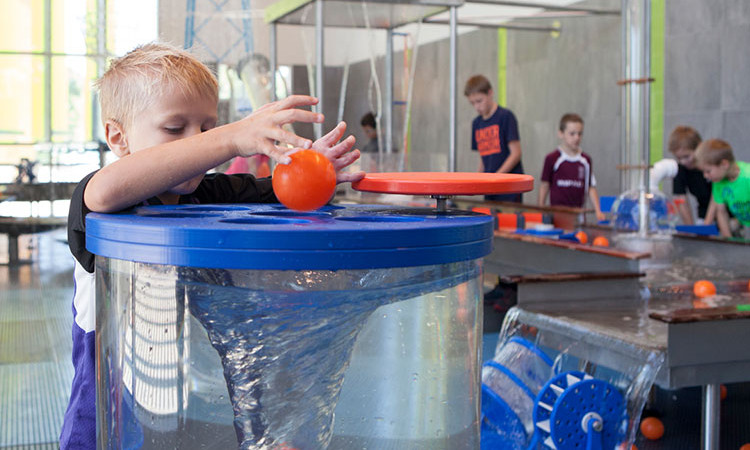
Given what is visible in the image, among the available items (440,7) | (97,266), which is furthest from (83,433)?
(440,7)

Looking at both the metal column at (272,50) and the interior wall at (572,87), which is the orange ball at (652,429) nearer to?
the metal column at (272,50)

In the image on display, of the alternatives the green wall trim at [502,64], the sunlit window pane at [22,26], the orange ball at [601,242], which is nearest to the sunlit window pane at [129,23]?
the sunlit window pane at [22,26]

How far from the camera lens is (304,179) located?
109 cm

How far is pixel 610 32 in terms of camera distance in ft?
23.0

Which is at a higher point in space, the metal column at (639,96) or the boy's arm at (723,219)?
the metal column at (639,96)

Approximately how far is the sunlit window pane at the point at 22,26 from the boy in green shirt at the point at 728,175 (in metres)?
3.72

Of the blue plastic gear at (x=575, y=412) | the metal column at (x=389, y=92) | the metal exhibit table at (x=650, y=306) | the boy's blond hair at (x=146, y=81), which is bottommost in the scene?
the blue plastic gear at (x=575, y=412)

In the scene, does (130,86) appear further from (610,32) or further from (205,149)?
(610,32)

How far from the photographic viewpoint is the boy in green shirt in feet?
16.3

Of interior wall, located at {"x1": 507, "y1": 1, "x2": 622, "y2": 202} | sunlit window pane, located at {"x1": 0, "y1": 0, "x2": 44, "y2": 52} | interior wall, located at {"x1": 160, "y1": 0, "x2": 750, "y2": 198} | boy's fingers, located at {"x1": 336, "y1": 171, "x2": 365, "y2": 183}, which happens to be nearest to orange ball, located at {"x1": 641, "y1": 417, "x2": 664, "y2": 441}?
boy's fingers, located at {"x1": 336, "y1": 171, "x2": 365, "y2": 183}

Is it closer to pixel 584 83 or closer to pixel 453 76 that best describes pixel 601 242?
pixel 453 76

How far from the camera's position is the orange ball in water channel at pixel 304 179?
1081 mm

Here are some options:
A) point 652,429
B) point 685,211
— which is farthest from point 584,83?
point 652,429

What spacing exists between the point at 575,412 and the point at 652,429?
1176 mm
